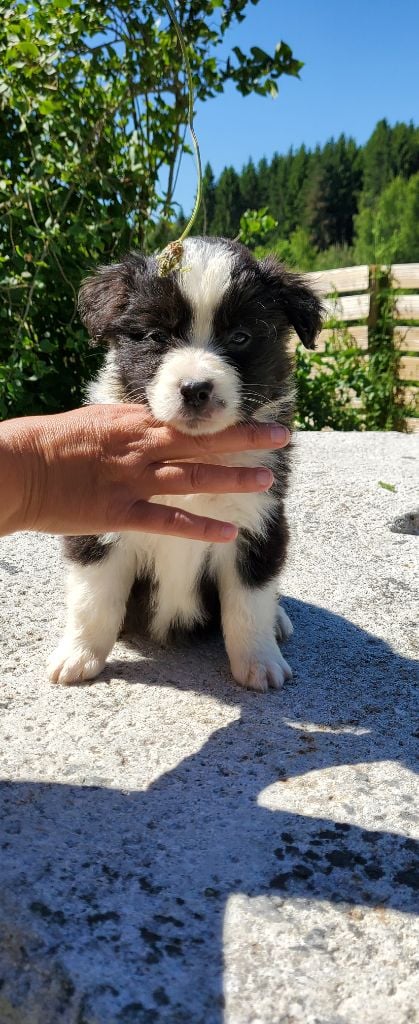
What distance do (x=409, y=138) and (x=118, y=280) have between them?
1806 inches

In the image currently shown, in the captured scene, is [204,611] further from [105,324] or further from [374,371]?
[374,371]

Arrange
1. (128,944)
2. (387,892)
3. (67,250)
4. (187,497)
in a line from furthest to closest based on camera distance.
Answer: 1. (67,250)
2. (187,497)
3. (387,892)
4. (128,944)

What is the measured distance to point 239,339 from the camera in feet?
8.07

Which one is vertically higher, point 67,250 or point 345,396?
point 67,250

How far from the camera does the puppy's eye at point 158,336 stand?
7.95 ft

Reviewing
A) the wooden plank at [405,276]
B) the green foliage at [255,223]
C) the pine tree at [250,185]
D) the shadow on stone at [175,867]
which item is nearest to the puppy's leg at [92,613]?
the shadow on stone at [175,867]

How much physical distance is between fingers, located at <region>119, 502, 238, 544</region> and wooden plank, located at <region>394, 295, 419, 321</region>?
8179 millimetres

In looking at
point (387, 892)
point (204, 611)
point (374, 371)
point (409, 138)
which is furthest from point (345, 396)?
point (409, 138)

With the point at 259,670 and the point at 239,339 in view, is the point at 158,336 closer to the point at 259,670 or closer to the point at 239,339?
the point at 239,339

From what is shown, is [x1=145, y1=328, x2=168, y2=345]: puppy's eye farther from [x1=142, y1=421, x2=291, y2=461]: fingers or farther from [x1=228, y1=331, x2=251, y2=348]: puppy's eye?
[x1=142, y1=421, x2=291, y2=461]: fingers

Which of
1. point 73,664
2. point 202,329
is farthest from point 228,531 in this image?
point 73,664

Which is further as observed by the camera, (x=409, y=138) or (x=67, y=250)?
(x=409, y=138)

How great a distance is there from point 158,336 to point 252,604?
34.2 inches

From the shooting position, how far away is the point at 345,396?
938cm
